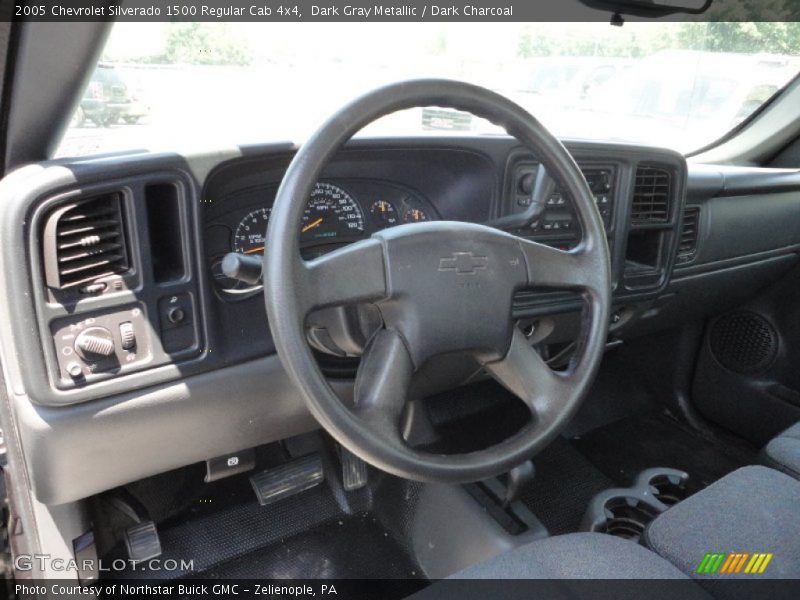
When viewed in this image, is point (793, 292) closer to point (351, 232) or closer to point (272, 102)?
point (351, 232)

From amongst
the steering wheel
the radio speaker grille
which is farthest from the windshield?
the radio speaker grille

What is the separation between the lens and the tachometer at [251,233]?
1.44m

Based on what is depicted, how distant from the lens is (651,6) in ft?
5.18

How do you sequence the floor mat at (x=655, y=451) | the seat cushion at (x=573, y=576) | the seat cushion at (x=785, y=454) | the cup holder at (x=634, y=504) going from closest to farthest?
the seat cushion at (x=573, y=576), the seat cushion at (x=785, y=454), the cup holder at (x=634, y=504), the floor mat at (x=655, y=451)

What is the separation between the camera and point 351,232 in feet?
5.15

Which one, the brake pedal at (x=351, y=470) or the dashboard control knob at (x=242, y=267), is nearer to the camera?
the dashboard control knob at (x=242, y=267)

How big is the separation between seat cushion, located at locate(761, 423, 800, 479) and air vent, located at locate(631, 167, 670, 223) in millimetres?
687

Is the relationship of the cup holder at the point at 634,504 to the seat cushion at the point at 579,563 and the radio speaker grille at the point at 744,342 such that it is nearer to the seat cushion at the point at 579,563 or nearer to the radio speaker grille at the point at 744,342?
the seat cushion at the point at 579,563

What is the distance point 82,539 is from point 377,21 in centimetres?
135

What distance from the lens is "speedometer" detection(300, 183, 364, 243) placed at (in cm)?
150

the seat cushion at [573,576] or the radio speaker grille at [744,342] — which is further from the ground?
the seat cushion at [573,576]

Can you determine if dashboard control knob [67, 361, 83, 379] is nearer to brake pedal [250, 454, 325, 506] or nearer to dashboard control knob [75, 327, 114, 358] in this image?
dashboard control knob [75, 327, 114, 358]

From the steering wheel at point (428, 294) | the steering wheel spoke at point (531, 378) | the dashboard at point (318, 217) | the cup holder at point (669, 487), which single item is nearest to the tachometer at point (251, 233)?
the dashboard at point (318, 217)

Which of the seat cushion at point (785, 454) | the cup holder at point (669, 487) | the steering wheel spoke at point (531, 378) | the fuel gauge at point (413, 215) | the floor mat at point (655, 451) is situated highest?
the fuel gauge at point (413, 215)
